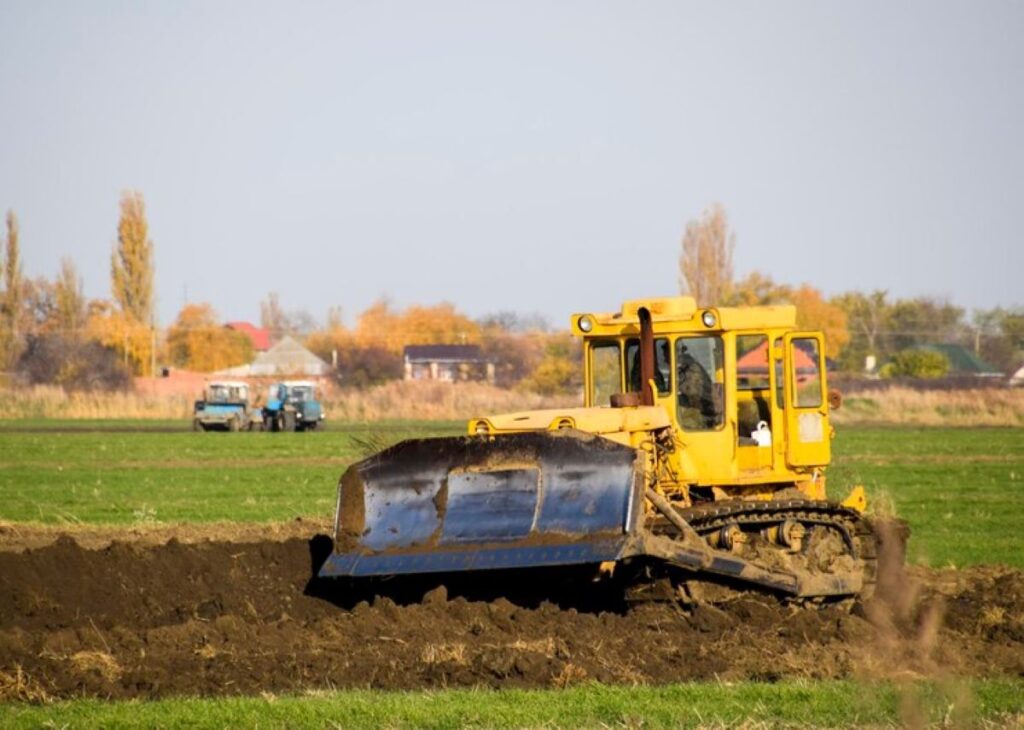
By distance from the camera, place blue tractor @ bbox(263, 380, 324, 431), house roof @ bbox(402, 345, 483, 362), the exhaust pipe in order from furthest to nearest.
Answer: house roof @ bbox(402, 345, 483, 362), blue tractor @ bbox(263, 380, 324, 431), the exhaust pipe

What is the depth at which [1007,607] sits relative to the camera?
51.5 feet

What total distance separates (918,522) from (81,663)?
15.8 m

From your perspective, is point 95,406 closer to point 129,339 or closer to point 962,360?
point 129,339

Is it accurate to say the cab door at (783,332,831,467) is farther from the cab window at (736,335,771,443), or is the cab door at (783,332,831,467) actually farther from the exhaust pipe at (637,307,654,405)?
the exhaust pipe at (637,307,654,405)

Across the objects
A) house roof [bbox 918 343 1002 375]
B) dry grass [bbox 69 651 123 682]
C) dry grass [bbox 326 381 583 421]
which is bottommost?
dry grass [bbox 69 651 123 682]

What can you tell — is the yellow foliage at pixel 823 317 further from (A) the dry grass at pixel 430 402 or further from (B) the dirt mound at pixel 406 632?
(B) the dirt mound at pixel 406 632

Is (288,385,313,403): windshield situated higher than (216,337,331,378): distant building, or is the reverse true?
(216,337,331,378): distant building

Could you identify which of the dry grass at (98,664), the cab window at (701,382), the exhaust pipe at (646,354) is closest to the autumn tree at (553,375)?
the cab window at (701,382)

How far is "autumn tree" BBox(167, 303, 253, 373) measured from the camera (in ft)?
414

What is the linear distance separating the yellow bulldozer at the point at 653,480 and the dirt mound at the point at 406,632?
0.43 m

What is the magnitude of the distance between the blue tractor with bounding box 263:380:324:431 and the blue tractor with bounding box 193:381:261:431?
0.77m

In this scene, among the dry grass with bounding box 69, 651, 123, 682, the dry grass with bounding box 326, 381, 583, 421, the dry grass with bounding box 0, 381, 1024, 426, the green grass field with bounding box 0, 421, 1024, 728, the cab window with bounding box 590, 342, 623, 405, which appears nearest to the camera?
the green grass field with bounding box 0, 421, 1024, 728

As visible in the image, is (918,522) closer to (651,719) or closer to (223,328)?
(651,719)

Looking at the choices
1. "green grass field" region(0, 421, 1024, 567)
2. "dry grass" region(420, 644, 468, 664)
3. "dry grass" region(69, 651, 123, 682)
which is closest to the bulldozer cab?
"green grass field" region(0, 421, 1024, 567)
